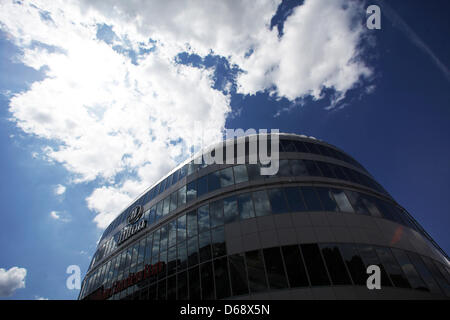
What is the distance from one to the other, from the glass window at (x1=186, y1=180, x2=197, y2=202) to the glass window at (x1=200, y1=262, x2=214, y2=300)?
7.13 meters

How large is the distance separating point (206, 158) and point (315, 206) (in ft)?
40.6

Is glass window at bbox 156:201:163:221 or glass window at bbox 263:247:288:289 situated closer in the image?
glass window at bbox 263:247:288:289

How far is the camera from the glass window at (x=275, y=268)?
49.0 feet

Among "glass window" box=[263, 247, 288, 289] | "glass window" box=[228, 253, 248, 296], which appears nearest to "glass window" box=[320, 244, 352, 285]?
"glass window" box=[263, 247, 288, 289]

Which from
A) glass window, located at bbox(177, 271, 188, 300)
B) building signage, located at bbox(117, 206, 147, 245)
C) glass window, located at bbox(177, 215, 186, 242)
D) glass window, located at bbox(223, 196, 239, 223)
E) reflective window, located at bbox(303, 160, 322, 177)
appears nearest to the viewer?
glass window, located at bbox(177, 271, 188, 300)

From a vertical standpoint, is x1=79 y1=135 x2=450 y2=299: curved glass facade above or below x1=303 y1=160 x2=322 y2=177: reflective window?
below

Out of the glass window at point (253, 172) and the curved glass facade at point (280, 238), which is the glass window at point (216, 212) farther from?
the glass window at point (253, 172)

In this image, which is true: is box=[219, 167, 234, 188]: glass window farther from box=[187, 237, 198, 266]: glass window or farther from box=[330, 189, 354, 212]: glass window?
box=[330, 189, 354, 212]: glass window

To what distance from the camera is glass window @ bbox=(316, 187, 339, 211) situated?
18.5 meters

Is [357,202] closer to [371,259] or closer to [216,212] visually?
[371,259]

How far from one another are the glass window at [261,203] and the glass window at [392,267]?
8.21 m
